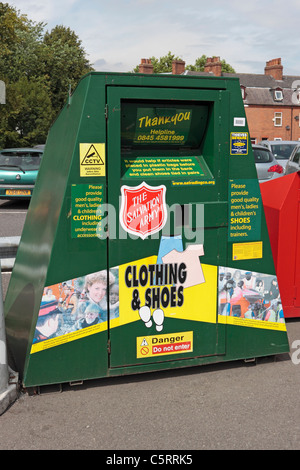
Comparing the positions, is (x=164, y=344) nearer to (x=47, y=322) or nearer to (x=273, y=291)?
(x=47, y=322)

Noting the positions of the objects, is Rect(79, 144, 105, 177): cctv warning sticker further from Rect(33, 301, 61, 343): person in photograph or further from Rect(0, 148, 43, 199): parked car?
Rect(0, 148, 43, 199): parked car

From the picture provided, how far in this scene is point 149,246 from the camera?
3564 millimetres

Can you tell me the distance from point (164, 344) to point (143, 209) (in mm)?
992

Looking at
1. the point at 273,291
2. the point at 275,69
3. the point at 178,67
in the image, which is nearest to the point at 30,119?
the point at 178,67

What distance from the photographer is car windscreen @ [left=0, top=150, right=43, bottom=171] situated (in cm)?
1245

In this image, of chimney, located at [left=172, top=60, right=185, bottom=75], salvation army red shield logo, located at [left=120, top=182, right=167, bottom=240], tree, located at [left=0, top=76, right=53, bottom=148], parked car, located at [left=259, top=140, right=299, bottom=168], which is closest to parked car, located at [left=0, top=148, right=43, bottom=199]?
parked car, located at [left=259, top=140, right=299, bottom=168]

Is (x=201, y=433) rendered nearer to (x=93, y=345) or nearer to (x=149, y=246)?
(x=93, y=345)

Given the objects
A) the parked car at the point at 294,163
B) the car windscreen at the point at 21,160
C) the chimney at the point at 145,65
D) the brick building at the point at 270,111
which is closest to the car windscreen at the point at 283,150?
the parked car at the point at 294,163

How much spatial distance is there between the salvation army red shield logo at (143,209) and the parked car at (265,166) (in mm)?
10003

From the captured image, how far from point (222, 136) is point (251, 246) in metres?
0.86

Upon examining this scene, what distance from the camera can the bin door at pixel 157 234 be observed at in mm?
3477

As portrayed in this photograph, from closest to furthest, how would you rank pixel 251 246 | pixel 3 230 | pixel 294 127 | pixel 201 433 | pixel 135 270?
1. pixel 201 433
2. pixel 135 270
3. pixel 251 246
4. pixel 3 230
5. pixel 294 127

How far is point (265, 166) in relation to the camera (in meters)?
13.4
